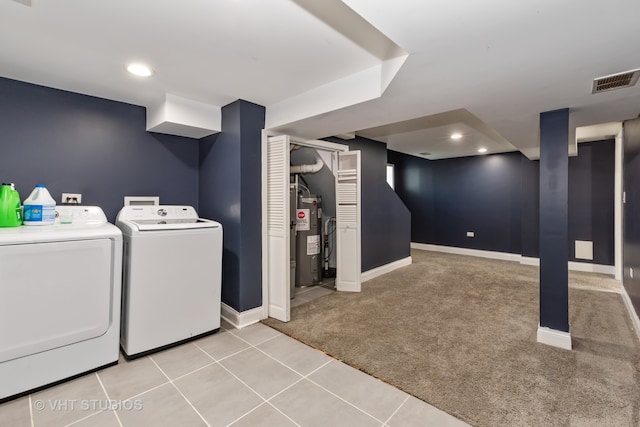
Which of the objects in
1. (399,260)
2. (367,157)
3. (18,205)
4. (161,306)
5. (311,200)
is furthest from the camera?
(399,260)

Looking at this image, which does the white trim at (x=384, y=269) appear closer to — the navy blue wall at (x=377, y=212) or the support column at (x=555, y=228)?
the navy blue wall at (x=377, y=212)

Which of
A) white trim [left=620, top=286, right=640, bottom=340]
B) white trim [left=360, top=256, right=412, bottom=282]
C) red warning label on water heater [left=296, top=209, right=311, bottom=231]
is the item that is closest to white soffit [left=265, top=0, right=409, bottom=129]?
red warning label on water heater [left=296, top=209, right=311, bottom=231]

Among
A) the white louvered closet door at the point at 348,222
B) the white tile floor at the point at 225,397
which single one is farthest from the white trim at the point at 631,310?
the white louvered closet door at the point at 348,222

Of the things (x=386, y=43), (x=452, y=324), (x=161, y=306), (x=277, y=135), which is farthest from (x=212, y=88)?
(x=452, y=324)

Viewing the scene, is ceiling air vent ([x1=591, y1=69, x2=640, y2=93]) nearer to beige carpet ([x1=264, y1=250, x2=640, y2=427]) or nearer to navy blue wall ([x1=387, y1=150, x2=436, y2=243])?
beige carpet ([x1=264, y1=250, x2=640, y2=427])

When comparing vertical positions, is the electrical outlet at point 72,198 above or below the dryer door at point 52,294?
above

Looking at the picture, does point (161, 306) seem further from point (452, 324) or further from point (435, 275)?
point (435, 275)

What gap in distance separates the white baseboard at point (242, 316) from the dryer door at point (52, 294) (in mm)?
1110

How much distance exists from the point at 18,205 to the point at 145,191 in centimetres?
103

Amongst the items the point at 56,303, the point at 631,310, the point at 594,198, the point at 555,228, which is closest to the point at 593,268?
the point at 594,198

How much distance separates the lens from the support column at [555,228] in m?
2.42

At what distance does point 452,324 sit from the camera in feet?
9.78

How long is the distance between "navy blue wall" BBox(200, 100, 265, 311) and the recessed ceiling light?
829mm

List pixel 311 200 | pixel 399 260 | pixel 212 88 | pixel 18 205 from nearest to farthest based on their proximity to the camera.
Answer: pixel 18 205, pixel 212 88, pixel 311 200, pixel 399 260
